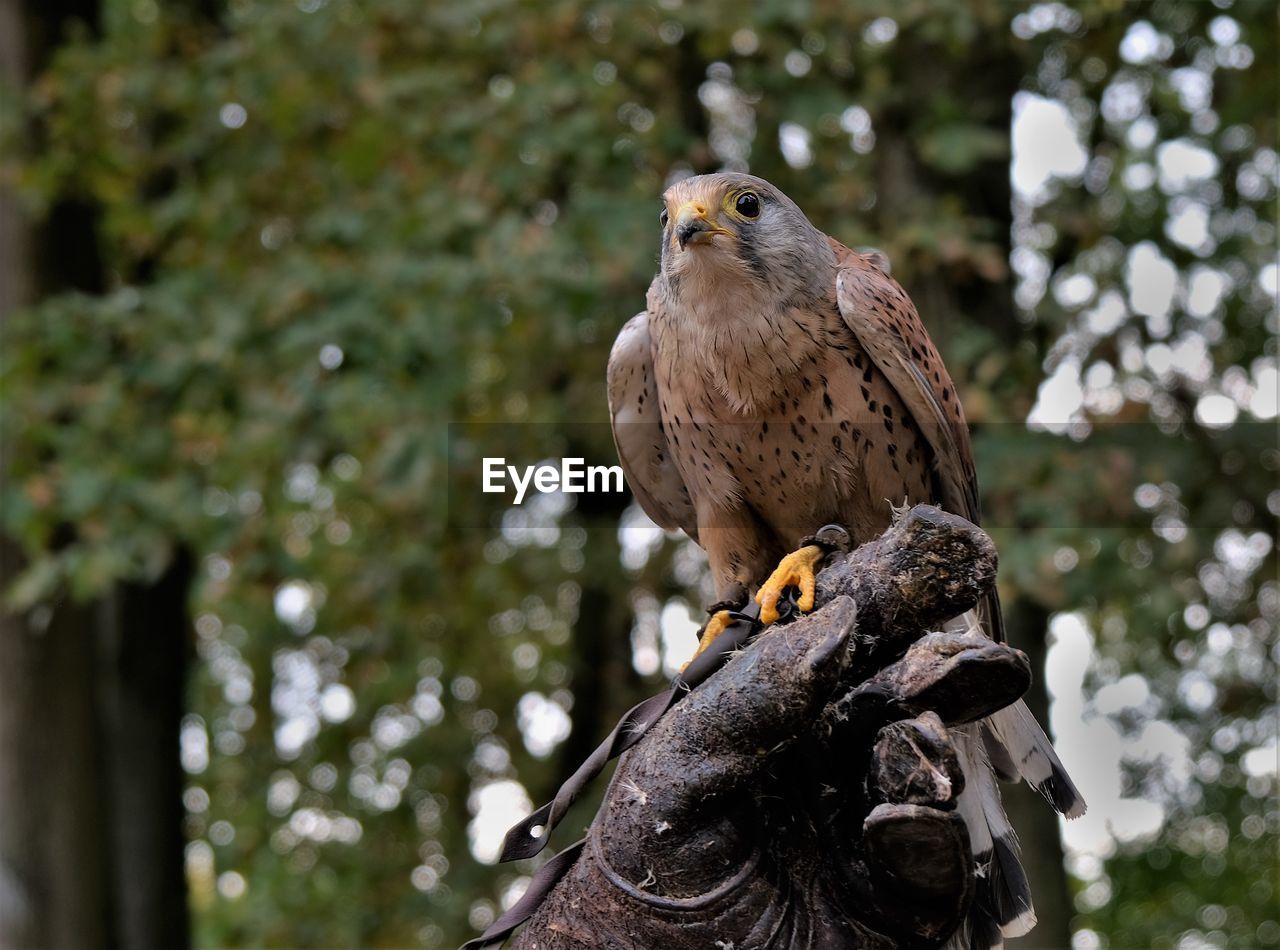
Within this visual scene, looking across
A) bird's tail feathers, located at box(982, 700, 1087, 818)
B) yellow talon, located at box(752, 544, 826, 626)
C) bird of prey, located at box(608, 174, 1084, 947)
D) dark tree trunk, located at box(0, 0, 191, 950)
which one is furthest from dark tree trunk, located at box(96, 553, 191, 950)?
bird's tail feathers, located at box(982, 700, 1087, 818)

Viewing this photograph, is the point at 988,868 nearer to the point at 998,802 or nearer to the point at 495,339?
the point at 998,802

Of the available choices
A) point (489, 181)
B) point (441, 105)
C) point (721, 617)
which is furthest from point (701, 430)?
point (441, 105)

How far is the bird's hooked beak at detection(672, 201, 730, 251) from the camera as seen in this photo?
8.02 feet

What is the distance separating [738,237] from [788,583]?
0.70 metres

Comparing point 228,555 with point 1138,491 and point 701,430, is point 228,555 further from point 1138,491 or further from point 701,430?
point 701,430

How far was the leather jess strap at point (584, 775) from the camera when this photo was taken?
6.35 ft

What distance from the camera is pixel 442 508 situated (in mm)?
6902

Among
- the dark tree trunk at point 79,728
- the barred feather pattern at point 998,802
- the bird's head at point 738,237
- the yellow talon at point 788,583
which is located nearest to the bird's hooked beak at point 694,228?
the bird's head at point 738,237

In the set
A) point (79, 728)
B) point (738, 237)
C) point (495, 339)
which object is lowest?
point (79, 728)

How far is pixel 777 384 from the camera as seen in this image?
242 centimetres

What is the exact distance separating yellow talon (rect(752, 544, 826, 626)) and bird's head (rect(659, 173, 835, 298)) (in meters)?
0.58

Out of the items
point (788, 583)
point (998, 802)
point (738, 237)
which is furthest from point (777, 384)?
point (998, 802)
